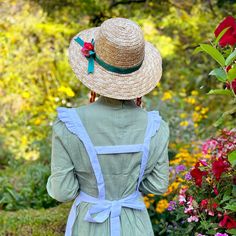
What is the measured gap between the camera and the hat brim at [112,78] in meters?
2.22

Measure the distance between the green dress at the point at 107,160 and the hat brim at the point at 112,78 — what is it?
0.06 m

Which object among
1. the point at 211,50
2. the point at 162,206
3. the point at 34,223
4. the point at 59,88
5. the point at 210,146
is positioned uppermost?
the point at 211,50

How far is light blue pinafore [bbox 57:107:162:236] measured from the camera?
7.23 ft

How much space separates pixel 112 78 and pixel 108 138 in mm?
233

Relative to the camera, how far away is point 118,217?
2332 millimetres

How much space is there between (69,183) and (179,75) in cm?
606

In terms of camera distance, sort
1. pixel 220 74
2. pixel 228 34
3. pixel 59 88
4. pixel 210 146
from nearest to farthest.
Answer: pixel 220 74 < pixel 228 34 < pixel 210 146 < pixel 59 88

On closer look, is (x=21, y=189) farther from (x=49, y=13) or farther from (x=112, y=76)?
(x=112, y=76)

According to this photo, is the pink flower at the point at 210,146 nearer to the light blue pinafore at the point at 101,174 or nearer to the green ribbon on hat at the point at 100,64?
the light blue pinafore at the point at 101,174

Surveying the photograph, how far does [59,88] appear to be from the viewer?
7.14 m

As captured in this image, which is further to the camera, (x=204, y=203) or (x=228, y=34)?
(x=204, y=203)

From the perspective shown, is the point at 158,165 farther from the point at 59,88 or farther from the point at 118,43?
the point at 59,88

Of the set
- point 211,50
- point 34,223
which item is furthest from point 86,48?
point 34,223

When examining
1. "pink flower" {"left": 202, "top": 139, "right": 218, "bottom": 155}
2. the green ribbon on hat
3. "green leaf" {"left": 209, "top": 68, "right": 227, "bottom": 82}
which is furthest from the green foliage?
"green leaf" {"left": 209, "top": 68, "right": 227, "bottom": 82}
